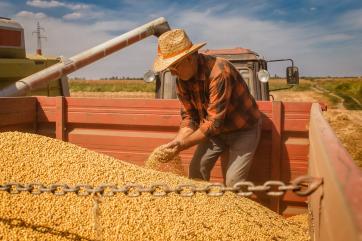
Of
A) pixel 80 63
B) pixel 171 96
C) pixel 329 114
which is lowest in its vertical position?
pixel 329 114

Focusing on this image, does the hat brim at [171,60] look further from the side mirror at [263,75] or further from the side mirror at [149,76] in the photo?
the side mirror at [149,76]

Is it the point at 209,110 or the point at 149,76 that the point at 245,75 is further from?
the point at 209,110

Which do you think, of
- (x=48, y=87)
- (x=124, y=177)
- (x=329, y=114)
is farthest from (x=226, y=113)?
(x=329, y=114)

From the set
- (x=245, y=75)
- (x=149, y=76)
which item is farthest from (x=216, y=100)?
(x=149, y=76)

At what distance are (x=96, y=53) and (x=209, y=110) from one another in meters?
3.19

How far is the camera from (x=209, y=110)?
3654 millimetres

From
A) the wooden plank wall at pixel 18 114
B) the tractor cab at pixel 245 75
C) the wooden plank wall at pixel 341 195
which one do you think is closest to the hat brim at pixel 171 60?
the wooden plank wall at pixel 18 114

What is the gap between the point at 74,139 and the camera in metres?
4.34

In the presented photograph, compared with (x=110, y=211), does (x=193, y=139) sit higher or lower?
higher

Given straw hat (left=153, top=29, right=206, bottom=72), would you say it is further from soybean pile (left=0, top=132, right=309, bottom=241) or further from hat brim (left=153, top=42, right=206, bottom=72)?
soybean pile (left=0, top=132, right=309, bottom=241)

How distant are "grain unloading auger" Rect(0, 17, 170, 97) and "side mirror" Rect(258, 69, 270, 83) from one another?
2.12 meters

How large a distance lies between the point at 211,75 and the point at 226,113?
0.41 meters

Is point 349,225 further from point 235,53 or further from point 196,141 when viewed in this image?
point 235,53

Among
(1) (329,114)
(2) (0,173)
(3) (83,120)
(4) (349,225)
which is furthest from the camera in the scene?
(1) (329,114)
